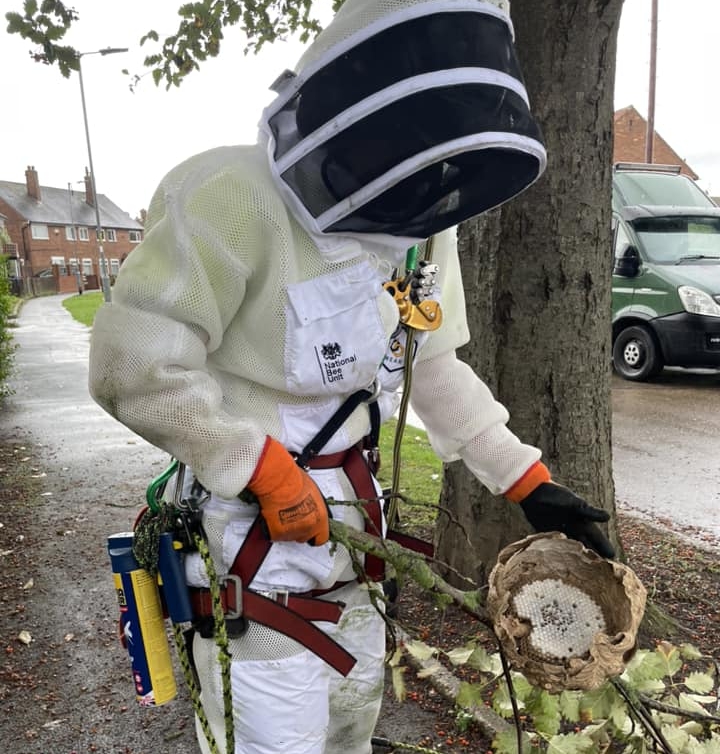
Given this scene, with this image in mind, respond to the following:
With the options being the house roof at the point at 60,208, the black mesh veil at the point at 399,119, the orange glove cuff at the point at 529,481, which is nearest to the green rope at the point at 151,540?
the black mesh veil at the point at 399,119

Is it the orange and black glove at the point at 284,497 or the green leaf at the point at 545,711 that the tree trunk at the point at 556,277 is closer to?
the green leaf at the point at 545,711

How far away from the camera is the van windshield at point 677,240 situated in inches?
372

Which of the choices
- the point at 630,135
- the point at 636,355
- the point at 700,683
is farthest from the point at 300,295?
the point at 630,135

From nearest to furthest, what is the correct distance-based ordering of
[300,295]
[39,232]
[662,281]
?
1. [300,295]
2. [662,281]
3. [39,232]

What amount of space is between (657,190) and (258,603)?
1047cm

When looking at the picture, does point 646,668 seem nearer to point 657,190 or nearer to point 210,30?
point 210,30

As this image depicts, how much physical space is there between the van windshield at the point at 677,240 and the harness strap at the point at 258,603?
8992 millimetres

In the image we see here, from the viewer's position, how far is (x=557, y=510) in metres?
1.98

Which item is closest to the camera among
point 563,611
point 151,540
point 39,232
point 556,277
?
point 151,540

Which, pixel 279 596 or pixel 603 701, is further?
pixel 603 701

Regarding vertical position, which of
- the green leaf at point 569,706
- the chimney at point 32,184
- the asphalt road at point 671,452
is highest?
the chimney at point 32,184

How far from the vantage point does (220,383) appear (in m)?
1.65

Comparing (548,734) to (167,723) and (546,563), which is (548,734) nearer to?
(546,563)

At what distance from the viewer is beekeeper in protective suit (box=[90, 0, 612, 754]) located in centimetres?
140
